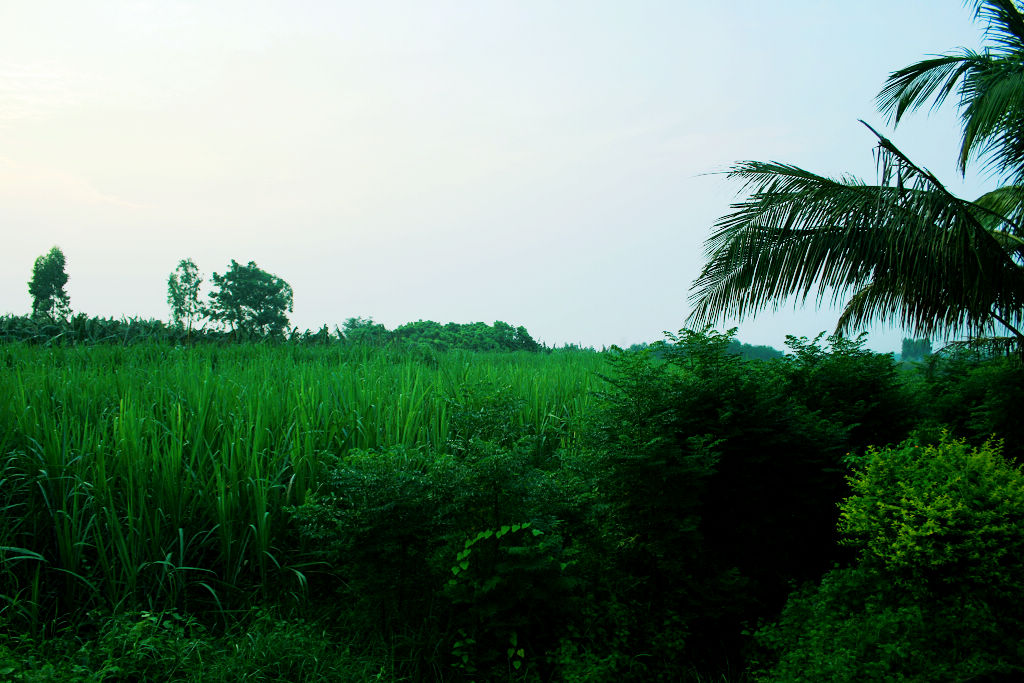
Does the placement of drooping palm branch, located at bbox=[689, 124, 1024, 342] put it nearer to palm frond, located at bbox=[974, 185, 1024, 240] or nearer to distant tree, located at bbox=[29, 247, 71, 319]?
palm frond, located at bbox=[974, 185, 1024, 240]

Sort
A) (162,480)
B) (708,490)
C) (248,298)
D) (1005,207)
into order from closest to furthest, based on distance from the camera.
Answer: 1. (162,480)
2. (708,490)
3. (1005,207)
4. (248,298)

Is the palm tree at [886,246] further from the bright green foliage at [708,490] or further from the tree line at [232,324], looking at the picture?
the tree line at [232,324]

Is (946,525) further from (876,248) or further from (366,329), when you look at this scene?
(366,329)

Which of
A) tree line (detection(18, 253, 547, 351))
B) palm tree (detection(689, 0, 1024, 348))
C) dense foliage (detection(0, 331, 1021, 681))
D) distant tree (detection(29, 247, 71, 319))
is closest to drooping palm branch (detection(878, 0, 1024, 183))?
palm tree (detection(689, 0, 1024, 348))

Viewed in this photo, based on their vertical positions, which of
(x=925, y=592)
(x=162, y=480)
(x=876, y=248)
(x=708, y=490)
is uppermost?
(x=876, y=248)

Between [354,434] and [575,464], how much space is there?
2176mm

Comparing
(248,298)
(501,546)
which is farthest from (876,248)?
(248,298)

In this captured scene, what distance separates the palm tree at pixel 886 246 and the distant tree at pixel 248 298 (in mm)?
24868

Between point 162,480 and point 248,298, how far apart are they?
27.2m

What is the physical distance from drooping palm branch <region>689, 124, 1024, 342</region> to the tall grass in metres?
3.68

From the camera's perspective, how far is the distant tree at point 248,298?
29484 mm

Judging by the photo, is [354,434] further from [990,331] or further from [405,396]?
[990,331]

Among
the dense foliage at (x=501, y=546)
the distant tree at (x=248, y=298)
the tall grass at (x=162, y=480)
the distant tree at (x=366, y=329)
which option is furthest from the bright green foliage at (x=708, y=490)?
the distant tree at (x=248, y=298)

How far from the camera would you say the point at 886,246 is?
738 cm
